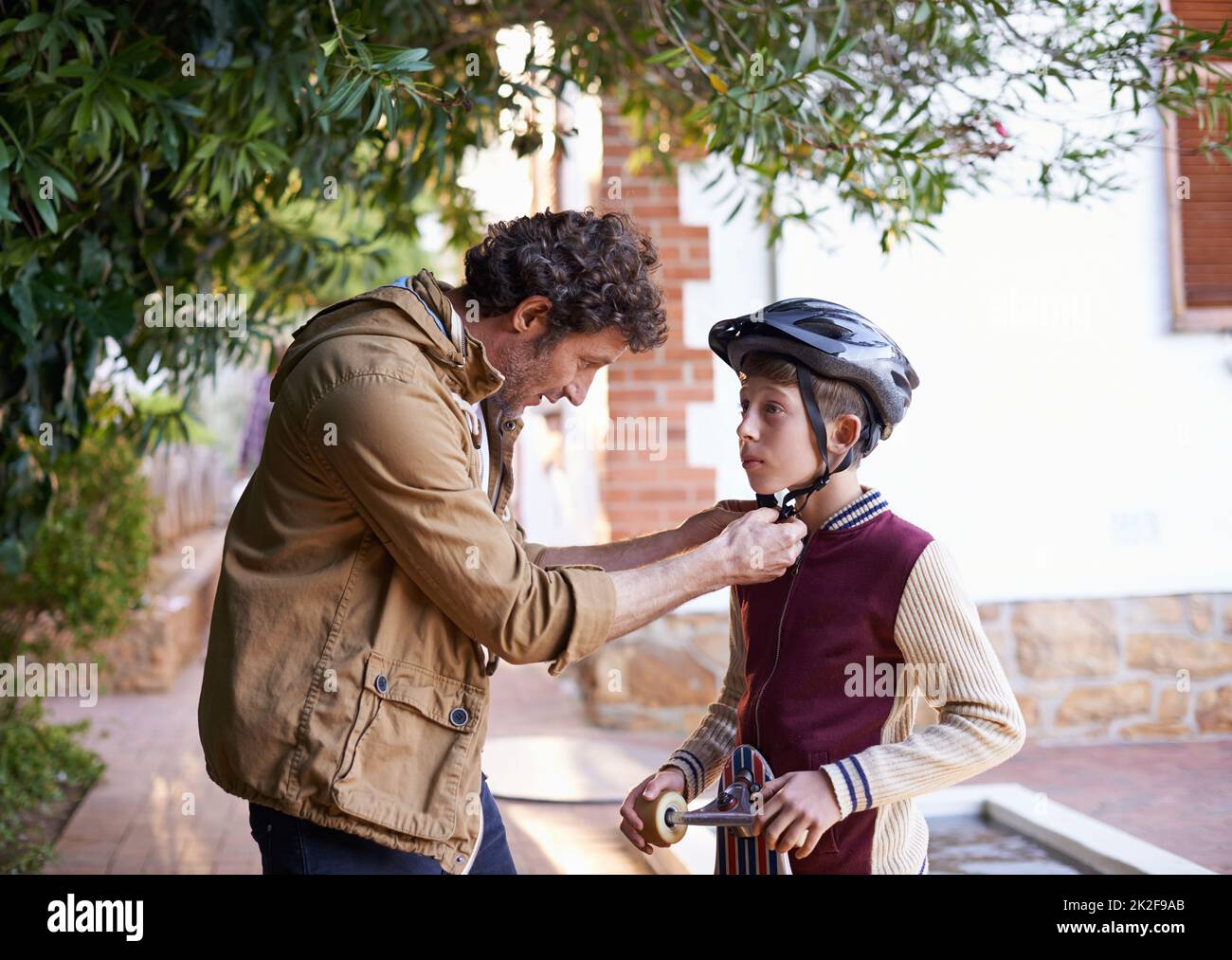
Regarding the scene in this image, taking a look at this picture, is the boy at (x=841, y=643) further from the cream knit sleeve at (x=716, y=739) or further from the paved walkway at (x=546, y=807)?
the paved walkway at (x=546, y=807)

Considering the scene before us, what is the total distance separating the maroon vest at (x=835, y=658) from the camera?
7.50 ft

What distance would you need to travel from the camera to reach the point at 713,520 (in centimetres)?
278

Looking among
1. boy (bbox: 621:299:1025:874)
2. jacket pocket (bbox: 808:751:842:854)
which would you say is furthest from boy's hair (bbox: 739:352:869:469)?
jacket pocket (bbox: 808:751:842:854)

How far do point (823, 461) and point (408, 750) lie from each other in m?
0.92

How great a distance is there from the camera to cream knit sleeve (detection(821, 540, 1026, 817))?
216 centimetres

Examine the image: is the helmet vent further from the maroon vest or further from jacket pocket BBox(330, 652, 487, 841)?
Answer: jacket pocket BBox(330, 652, 487, 841)

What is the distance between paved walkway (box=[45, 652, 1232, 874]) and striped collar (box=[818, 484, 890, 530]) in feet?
9.45

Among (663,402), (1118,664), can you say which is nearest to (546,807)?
(663,402)

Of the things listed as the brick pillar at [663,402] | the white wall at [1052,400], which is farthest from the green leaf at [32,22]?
the white wall at [1052,400]

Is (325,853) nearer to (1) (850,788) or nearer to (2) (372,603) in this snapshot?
(2) (372,603)

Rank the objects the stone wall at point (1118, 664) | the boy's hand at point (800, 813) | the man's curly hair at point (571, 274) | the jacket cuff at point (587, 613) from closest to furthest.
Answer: the boy's hand at point (800, 813), the jacket cuff at point (587, 613), the man's curly hair at point (571, 274), the stone wall at point (1118, 664)

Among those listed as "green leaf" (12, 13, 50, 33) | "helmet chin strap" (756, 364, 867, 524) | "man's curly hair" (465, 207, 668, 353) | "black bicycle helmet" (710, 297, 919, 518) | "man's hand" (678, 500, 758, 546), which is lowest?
"man's hand" (678, 500, 758, 546)

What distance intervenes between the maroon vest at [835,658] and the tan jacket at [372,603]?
349 mm

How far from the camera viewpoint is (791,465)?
2.42 metres
